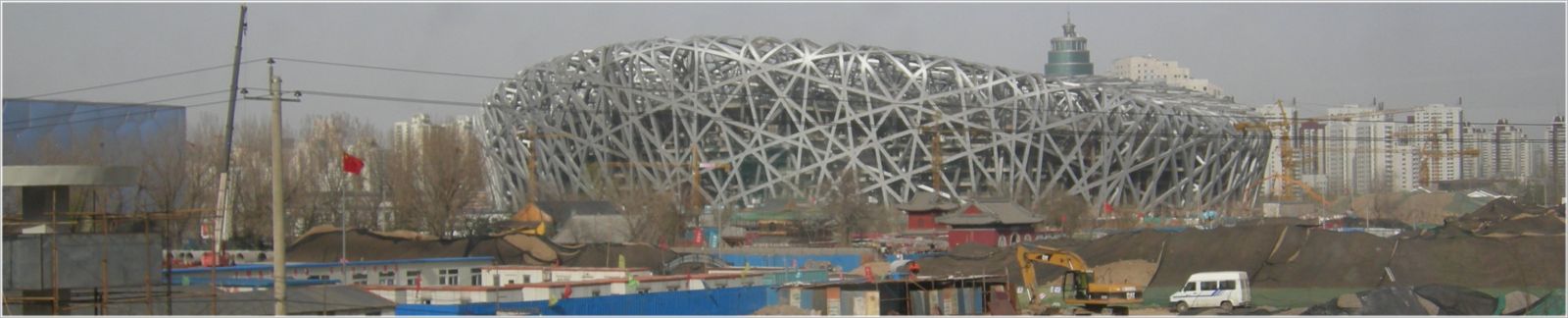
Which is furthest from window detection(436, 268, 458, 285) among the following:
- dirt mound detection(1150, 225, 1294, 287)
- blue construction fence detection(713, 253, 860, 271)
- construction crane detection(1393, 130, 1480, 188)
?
construction crane detection(1393, 130, 1480, 188)

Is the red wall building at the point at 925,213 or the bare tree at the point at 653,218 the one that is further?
the red wall building at the point at 925,213

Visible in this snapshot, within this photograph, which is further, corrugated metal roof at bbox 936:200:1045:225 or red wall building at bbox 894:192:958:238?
red wall building at bbox 894:192:958:238

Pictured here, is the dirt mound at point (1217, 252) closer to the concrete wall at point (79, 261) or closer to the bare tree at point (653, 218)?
the concrete wall at point (79, 261)

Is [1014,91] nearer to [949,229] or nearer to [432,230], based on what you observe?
[949,229]

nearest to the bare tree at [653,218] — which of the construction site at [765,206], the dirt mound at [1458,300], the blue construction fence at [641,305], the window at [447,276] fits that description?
the construction site at [765,206]

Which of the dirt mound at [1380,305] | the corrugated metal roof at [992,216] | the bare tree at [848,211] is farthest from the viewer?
the bare tree at [848,211]

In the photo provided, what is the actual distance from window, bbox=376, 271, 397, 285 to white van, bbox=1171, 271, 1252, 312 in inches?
503

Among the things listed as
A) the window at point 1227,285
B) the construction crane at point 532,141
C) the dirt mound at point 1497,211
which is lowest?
the window at point 1227,285

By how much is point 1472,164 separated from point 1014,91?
50.7m

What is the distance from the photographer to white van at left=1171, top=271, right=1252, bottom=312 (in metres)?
25.8

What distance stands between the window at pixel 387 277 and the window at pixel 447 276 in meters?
0.83

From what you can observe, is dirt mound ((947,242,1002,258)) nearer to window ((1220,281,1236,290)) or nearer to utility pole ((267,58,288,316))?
window ((1220,281,1236,290))

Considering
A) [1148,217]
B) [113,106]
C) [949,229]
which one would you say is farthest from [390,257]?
[1148,217]

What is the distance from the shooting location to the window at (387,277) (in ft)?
86.6
